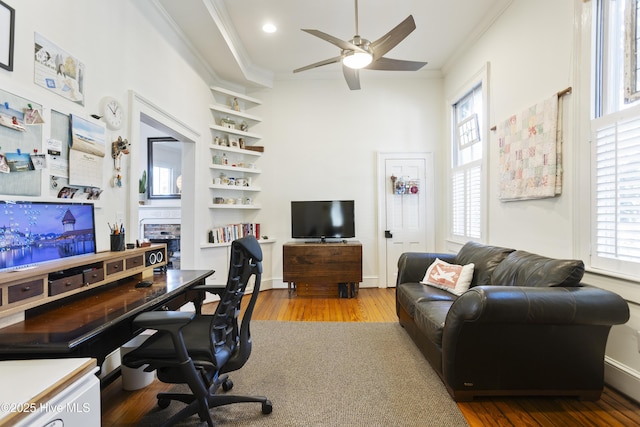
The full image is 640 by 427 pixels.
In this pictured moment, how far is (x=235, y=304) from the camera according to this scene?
154 cm

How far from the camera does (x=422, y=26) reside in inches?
139

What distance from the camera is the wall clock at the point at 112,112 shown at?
6.93ft

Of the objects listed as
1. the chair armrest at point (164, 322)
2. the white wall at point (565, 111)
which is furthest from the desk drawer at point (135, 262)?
the white wall at point (565, 111)


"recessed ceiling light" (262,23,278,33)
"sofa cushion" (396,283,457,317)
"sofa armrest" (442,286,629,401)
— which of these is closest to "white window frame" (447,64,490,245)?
"sofa cushion" (396,283,457,317)

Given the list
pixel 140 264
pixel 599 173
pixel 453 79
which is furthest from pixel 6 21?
pixel 453 79

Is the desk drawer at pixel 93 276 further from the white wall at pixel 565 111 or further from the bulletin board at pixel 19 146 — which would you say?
the white wall at pixel 565 111

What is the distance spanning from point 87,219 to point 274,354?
1.70 meters

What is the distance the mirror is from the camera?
475cm

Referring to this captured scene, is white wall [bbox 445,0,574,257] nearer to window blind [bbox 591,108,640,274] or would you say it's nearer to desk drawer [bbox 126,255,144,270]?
window blind [bbox 591,108,640,274]

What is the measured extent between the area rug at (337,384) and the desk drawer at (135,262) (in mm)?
902

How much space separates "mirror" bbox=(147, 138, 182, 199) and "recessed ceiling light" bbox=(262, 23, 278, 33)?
2316 millimetres

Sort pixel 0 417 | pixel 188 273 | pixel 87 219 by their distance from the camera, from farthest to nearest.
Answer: pixel 188 273 < pixel 87 219 < pixel 0 417

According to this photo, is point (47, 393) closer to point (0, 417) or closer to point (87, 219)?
point (0, 417)

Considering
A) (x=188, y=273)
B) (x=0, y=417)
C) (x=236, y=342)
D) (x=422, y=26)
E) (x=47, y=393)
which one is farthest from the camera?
(x=422, y=26)
